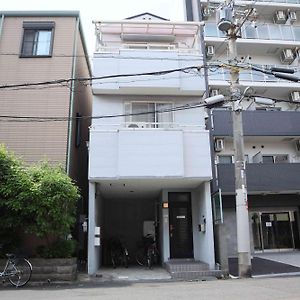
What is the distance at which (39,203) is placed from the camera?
10930mm

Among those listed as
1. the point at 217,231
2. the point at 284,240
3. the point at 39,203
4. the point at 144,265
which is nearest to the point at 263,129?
the point at 284,240

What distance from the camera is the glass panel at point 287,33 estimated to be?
2214cm

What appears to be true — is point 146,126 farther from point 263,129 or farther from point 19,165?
point 263,129

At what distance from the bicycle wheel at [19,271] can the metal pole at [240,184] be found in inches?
241

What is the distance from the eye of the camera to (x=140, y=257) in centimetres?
1628

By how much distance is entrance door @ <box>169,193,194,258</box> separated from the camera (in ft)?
49.2

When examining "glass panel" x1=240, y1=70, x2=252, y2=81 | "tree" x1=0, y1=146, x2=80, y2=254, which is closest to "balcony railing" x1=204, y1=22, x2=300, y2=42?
"glass panel" x1=240, y1=70, x2=252, y2=81

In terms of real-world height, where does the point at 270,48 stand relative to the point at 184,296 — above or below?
above

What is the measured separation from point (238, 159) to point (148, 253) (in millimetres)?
5491

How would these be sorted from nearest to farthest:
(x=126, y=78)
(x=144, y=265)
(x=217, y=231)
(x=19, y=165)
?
1. (x=19, y=165)
2. (x=217, y=231)
3. (x=126, y=78)
4. (x=144, y=265)

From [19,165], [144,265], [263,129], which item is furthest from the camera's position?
[263,129]

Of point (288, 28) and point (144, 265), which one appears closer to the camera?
point (144, 265)

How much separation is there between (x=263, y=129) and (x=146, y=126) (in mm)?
7296

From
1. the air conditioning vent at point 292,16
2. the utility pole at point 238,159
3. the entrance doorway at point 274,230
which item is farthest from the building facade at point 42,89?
the air conditioning vent at point 292,16
